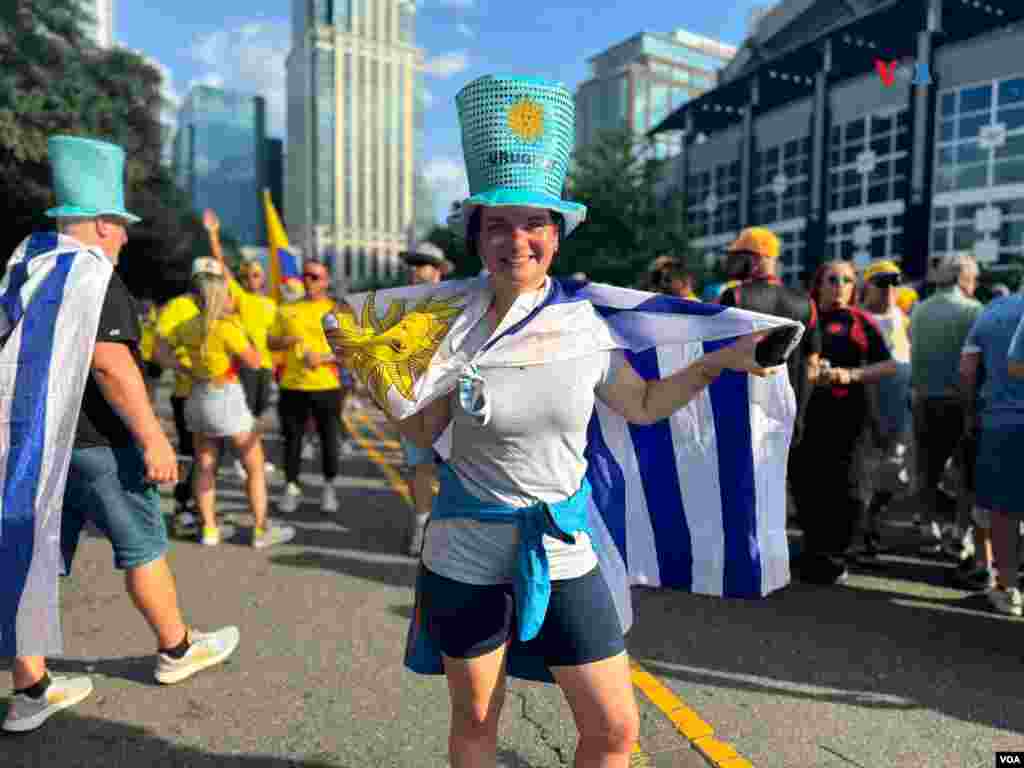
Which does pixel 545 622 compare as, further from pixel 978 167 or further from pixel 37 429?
pixel 978 167

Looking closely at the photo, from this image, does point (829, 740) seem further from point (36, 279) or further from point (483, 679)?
point (36, 279)

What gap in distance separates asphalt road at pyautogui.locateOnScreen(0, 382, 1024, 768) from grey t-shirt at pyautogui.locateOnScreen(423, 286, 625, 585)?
1.23 metres

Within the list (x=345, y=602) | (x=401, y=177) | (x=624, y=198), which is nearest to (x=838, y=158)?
(x=624, y=198)

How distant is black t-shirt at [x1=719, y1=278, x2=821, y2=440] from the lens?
415 cm

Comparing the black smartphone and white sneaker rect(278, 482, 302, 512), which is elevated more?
the black smartphone

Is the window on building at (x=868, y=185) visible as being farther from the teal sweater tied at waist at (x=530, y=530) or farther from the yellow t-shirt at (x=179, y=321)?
the teal sweater tied at waist at (x=530, y=530)

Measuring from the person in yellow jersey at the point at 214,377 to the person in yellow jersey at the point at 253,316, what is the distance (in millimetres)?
651

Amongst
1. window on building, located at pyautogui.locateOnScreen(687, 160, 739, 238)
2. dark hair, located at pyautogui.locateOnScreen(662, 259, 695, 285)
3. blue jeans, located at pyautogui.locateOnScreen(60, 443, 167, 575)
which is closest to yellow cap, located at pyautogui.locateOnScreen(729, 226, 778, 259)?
dark hair, located at pyautogui.locateOnScreen(662, 259, 695, 285)

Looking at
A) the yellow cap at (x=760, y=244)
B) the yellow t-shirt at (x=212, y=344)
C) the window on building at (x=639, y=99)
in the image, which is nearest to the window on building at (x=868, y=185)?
the yellow cap at (x=760, y=244)

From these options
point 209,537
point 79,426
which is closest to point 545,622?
point 79,426

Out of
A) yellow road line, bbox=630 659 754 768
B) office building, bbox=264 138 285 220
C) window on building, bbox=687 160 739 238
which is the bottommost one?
yellow road line, bbox=630 659 754 768

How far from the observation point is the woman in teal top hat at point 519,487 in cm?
184

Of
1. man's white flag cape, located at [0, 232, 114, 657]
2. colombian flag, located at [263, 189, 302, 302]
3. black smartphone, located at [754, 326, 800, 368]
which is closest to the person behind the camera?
black smartphone, located at [754, 326, 800, 368]

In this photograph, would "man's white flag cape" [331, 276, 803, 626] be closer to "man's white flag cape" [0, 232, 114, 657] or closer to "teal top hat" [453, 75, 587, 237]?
"teal top hat" [453, 75, 587, 237]
